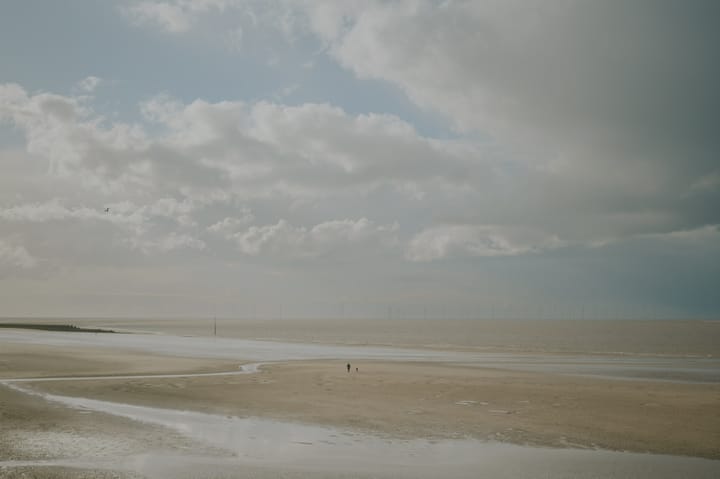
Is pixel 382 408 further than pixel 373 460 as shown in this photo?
Yes

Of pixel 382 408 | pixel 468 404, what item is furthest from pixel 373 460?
pixel 468 404

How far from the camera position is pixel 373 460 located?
16.4 metres

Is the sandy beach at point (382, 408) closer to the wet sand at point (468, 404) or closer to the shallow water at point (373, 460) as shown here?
the wet sand at point (468, 404)

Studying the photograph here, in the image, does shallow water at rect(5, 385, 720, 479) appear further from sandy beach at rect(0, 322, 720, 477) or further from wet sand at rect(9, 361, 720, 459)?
wet sand at rect(9, 361, 720, 459)

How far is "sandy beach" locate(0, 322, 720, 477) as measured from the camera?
18.4 metres

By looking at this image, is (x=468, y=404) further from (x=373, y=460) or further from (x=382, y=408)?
(x=373, y=460)

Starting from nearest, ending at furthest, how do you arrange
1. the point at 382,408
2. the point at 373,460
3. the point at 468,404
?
the point at 373,460 < the point at 382,408 < the point at 468,404

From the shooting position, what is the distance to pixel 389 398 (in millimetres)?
29484

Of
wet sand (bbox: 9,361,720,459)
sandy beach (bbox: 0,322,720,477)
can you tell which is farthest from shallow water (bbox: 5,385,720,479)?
wet sand (bbox: 9,361,720,459)

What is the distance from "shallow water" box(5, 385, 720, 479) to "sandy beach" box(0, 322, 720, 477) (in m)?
0.86

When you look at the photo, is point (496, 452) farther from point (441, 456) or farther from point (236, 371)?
point (236, 371)

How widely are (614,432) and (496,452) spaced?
6598mm

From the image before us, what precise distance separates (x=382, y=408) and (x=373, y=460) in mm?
10007

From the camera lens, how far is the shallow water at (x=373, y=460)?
14945 millimetres
